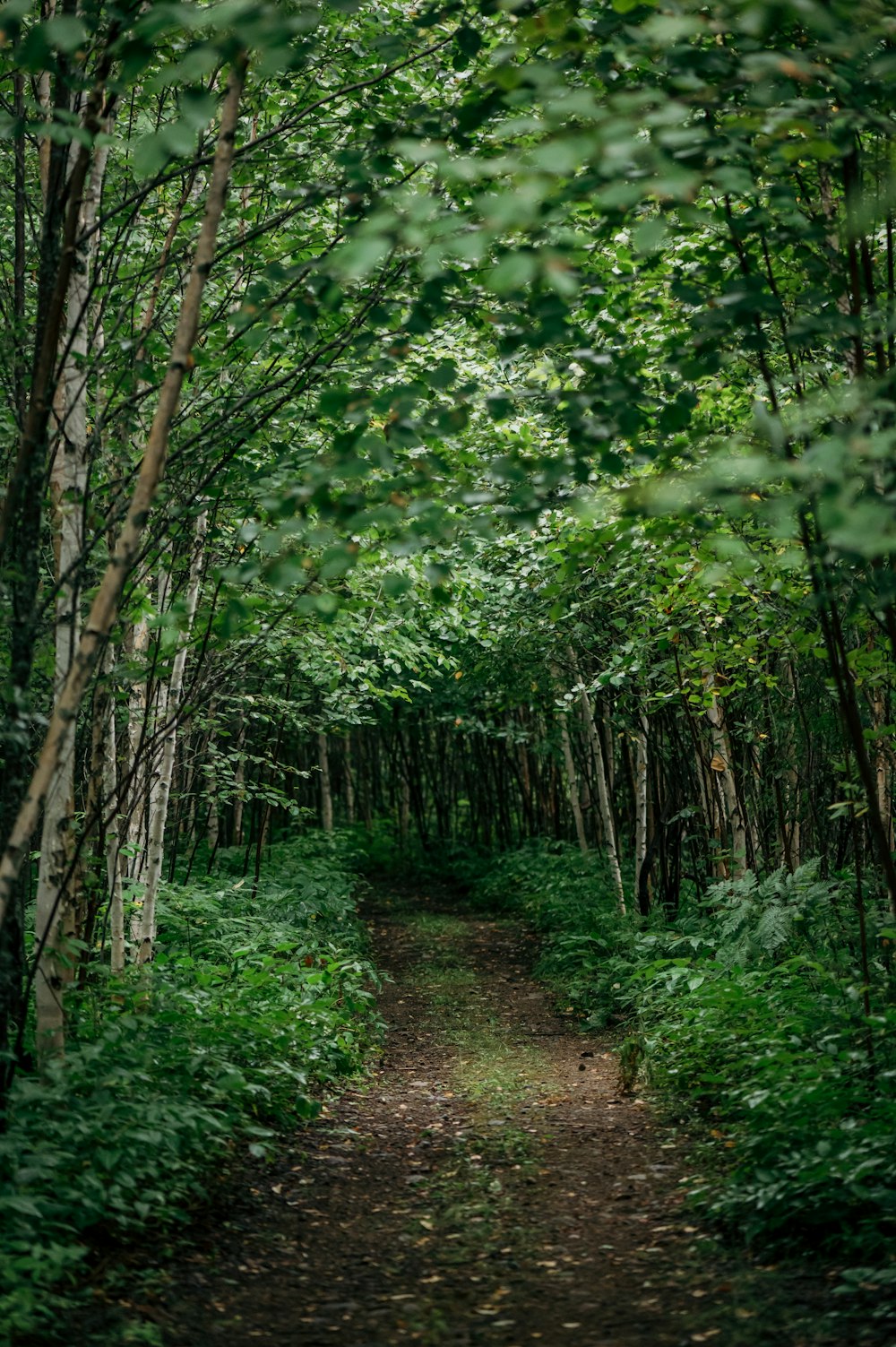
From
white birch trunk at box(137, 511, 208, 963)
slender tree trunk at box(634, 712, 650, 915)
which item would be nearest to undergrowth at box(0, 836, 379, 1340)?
white birch trunk at box(137, 511, 208, 963)

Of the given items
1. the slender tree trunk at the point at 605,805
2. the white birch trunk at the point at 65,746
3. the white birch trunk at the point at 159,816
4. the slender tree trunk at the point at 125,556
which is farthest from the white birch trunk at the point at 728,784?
the slender tree trunk at the point at 125,556

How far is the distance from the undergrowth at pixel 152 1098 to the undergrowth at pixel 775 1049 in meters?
1.95

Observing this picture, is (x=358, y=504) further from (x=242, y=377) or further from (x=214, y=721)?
(x=214, y=721)

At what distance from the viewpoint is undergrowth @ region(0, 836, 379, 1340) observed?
337 cm

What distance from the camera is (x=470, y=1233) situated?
4.14 meters

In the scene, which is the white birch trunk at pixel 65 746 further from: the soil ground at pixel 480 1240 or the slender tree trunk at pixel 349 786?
the slender tree trunk at pixel 349 786

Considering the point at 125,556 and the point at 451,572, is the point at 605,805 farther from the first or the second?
the point at 125,556

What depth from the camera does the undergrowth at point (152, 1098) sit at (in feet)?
11.1

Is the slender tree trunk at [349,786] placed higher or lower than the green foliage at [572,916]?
higher

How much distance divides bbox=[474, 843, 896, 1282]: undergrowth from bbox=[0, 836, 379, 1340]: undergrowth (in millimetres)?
1952

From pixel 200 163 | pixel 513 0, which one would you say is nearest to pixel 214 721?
pixel 200 163

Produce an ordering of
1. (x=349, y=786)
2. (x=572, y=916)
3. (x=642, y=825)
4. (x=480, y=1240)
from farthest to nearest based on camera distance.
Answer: (x=349, y=786) < (x=572, y=916) < (x=642, y=825) < (x=480, y=1240)

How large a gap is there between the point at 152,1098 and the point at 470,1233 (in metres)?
1.34

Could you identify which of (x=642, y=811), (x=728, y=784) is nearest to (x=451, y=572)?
(x=728, y=784)
